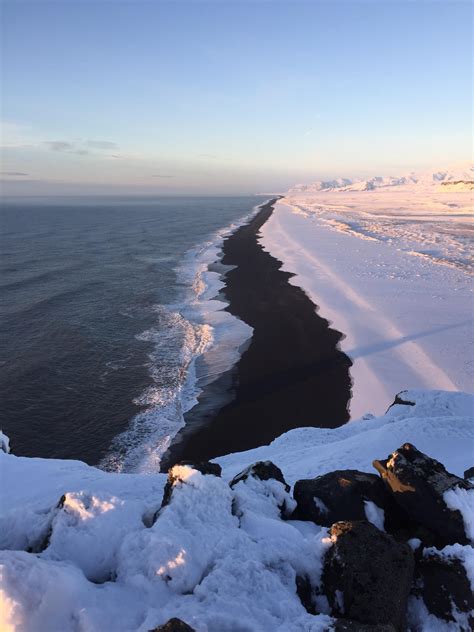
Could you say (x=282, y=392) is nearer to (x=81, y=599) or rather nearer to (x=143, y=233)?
(x=81, y=599)

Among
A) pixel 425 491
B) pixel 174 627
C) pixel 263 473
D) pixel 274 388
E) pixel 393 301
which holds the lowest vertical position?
pixel 274 388

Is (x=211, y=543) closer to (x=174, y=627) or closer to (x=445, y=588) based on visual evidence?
(x=174, y=627)

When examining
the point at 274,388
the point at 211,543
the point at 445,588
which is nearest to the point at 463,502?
the point at 445,588

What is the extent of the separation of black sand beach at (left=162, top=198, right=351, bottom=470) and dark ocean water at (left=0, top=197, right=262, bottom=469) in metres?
1.17

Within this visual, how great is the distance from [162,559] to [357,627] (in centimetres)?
223

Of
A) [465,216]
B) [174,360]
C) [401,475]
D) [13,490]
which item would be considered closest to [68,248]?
[174,360]

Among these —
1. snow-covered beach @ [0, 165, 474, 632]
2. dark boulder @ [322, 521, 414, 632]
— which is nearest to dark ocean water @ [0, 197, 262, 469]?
snow-covered beach @ [0, 165, 474, 632]

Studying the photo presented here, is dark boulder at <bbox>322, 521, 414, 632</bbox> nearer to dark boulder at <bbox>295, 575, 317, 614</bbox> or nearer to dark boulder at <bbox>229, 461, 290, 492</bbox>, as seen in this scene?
dark boulder at <bbox>295, 575, 317, 614</bbox>

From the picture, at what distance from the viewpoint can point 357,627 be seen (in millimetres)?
4250

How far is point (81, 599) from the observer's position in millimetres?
4398

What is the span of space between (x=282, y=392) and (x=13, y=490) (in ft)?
34.3

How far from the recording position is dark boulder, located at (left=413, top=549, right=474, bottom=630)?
484 centimetres

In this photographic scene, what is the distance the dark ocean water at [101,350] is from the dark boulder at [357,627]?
9.38 meters

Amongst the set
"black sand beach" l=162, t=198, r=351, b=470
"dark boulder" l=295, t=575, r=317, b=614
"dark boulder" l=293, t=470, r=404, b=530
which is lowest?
"black sand beach" l=162, t=198, r=351, b=470
